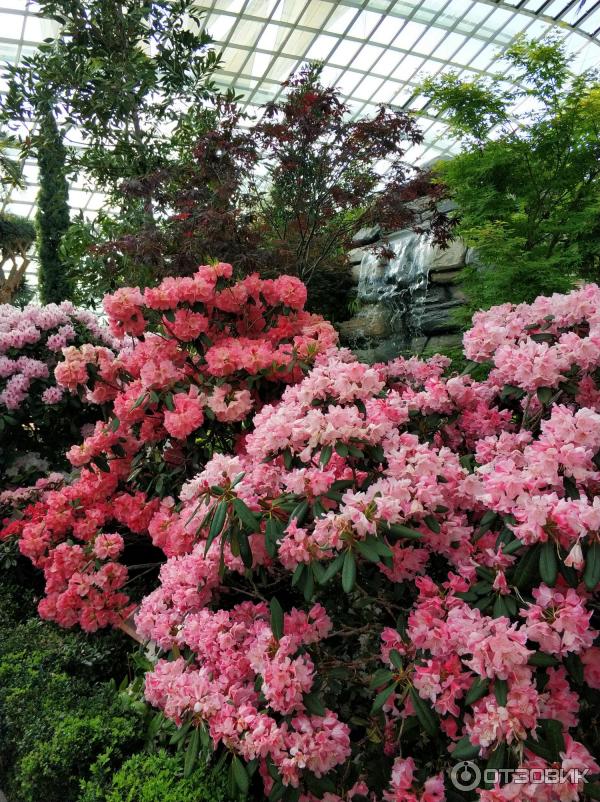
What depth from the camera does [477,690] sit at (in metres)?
1.16

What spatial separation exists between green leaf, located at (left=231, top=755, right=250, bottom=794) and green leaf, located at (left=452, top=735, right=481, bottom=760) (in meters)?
0.48

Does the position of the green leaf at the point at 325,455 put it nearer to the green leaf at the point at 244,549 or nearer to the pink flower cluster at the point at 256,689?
the green leaf at the point at 244,549

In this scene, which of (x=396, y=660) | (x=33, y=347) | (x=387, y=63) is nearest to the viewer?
(x=396, y=660)

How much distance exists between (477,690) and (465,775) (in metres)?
0.31

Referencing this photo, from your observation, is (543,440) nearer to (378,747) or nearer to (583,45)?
(378,747)

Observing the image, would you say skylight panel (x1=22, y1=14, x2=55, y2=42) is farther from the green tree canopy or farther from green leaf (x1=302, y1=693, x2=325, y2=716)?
green leaf (x1=302, y1=693, x2=325, y2=716)

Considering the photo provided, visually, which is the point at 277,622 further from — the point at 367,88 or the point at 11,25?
the point at 367,88

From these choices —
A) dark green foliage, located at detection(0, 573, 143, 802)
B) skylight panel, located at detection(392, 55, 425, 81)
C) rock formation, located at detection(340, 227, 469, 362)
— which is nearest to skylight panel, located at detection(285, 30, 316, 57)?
skylight panel, located at detection(392, 55, 425, 81)

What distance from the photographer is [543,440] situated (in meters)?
1.39

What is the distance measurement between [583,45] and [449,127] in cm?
1325

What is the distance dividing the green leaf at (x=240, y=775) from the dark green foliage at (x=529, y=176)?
396 cm

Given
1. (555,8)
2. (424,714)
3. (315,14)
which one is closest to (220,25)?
(315,14)

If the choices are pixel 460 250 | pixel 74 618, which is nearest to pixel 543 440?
pixel 74 618

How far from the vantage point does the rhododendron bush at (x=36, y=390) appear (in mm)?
3238
